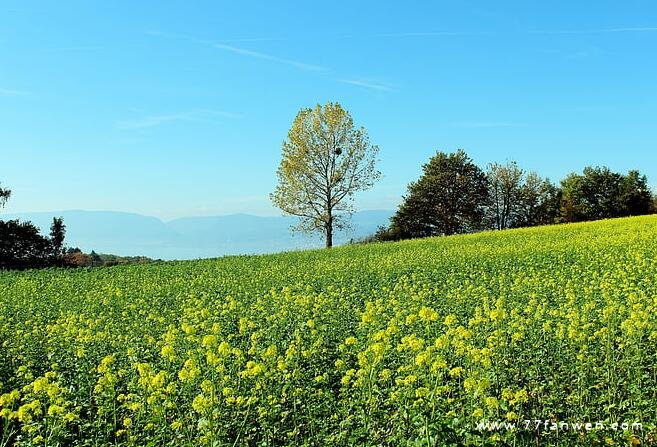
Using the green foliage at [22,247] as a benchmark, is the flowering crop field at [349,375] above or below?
below

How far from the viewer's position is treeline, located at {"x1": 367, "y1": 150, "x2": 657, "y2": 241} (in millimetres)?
67062

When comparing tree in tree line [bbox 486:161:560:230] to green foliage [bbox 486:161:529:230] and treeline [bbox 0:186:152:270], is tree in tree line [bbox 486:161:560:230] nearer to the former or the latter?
green foliage [bbox 486:161:529:230]

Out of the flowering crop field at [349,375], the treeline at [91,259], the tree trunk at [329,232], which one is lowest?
the flowering crop field at [349,375]

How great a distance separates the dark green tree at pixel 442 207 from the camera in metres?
66.8

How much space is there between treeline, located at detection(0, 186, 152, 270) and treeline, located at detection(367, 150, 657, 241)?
2993 centimetres

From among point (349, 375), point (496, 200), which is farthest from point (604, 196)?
point (349, 375)

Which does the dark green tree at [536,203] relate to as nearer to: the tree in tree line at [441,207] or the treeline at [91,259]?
the tree in tree line at [441,207]

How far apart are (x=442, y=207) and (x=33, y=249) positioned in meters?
39.9

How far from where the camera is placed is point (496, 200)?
251ft

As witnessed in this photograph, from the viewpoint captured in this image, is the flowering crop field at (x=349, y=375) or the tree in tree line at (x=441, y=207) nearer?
the flowering crop field at (x=349, y=375)

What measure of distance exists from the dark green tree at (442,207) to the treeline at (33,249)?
29.3 metres

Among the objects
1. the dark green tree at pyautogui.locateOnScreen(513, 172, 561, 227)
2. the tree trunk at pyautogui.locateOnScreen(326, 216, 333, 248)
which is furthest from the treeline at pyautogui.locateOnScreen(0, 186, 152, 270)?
the dark green tree at pyautogui.locateOnScreen(513, 172, 561, 227)

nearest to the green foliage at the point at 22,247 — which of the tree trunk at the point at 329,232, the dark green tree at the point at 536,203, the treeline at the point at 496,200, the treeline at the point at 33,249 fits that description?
the treeline at the point at 33,249

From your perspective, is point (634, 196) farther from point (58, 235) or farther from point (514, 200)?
point (58, 235)
